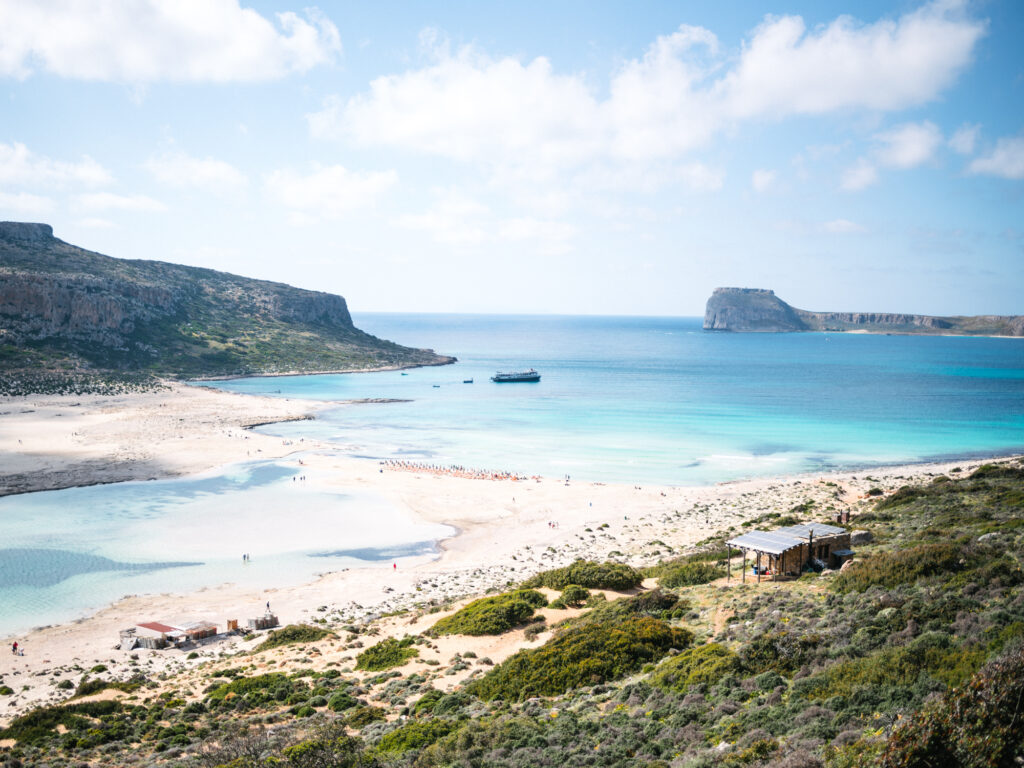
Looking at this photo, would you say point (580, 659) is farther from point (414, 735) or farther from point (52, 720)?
point (52, 720)

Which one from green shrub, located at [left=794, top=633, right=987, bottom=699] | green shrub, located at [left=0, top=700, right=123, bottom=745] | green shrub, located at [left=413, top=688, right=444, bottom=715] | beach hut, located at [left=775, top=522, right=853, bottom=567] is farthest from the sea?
green shrub, located at [left=794, top=633, right=987, bottom=699]

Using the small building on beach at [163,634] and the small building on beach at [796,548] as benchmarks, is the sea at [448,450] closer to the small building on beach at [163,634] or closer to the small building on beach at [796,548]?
the small building on beach at [163,634]

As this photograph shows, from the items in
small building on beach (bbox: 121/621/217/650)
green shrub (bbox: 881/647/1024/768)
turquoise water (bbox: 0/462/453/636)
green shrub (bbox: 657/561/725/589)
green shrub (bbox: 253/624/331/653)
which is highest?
green shrub (bbox: 881/647/1024/768)

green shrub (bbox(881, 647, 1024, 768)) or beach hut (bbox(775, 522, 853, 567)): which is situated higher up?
green shrub (bbox(881, 647, 1024, 768))

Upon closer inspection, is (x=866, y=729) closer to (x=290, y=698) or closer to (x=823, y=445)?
(x=290, y=698)

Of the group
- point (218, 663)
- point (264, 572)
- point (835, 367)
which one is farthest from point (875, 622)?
point (835, 367)

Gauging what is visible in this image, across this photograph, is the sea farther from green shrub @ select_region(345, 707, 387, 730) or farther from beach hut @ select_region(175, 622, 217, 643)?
green shrub @ select_region(345, 707, 387, 730)

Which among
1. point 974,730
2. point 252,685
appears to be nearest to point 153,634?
point 252,685
